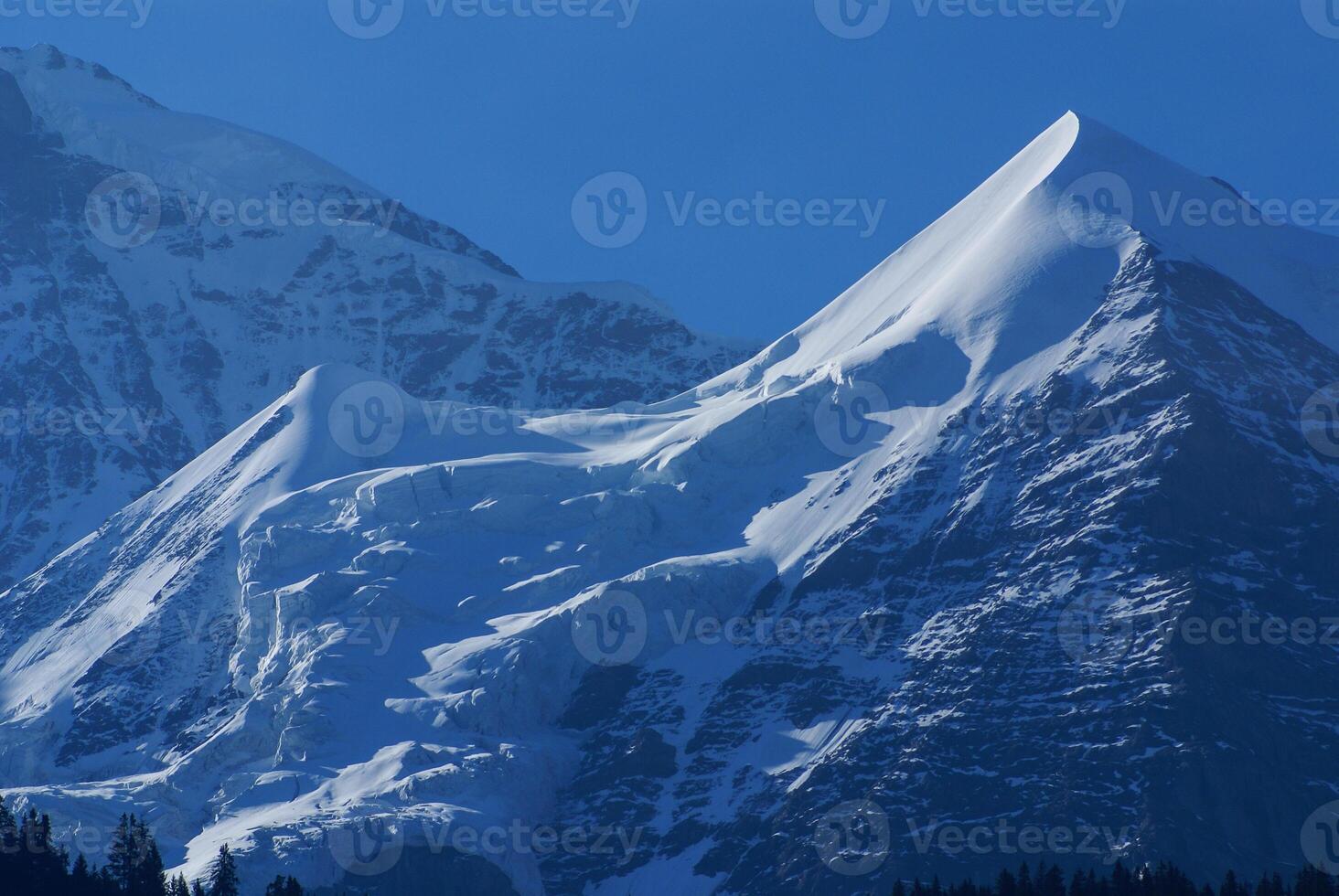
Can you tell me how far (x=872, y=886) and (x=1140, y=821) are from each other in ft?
64.7

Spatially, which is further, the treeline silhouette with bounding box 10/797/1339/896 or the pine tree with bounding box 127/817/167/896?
the pine tree with bounding box 127/817/167/896

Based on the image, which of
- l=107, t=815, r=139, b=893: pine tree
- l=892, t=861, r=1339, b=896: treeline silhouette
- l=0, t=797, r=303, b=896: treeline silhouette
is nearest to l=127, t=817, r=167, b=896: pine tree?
l=0, t=797, r=303, b=896: treeline silhouette

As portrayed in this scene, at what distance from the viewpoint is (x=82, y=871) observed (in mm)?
160625

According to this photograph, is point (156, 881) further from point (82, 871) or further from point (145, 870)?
point (82, 871)

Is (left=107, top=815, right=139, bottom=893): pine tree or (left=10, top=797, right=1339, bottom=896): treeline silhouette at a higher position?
(left=107, top=815, right=139, bottom=893): pine tree

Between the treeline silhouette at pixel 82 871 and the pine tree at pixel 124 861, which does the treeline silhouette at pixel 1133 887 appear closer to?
the treeline silhouette at pixel 82 871

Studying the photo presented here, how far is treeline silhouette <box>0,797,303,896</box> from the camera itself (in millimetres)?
155500

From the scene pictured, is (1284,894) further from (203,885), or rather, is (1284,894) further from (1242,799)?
(203,885)

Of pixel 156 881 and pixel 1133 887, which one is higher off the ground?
pixel 156 881

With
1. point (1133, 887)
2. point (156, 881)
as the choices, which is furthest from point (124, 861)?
point (1133, 887)

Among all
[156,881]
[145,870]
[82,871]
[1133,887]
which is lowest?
[1133,887]

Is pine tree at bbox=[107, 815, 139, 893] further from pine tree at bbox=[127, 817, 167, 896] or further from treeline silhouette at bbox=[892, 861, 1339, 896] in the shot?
treeline silhouette at bbox=[892, 861, 1339, 896]

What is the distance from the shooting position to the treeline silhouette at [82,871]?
155500mm

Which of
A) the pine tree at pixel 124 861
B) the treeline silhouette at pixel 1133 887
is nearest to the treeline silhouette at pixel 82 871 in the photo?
the pine tree at pixel 124 861
